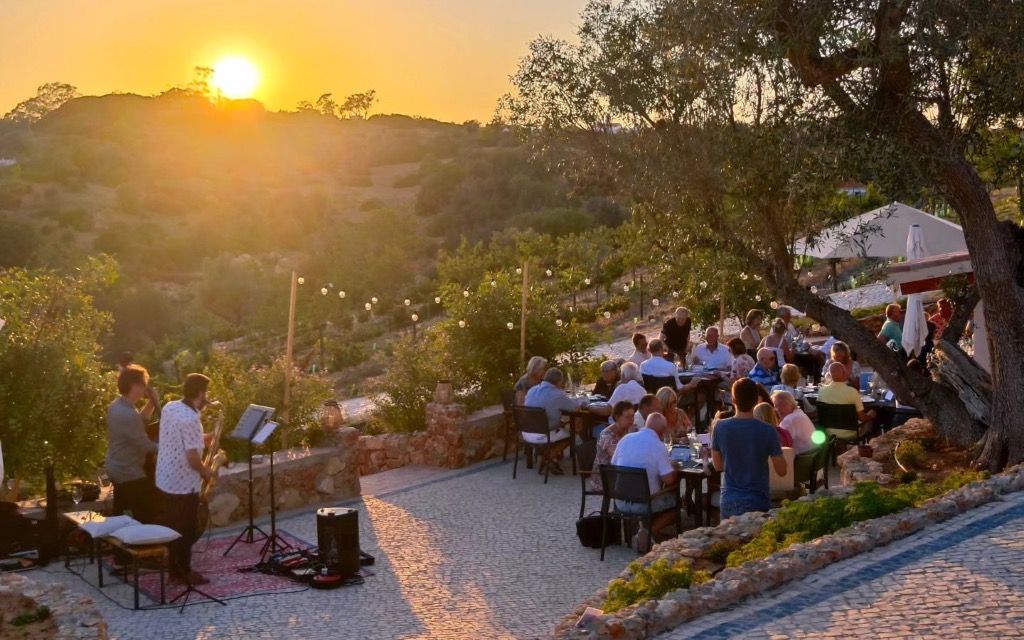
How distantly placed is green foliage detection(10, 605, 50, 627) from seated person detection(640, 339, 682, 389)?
25.5 ft

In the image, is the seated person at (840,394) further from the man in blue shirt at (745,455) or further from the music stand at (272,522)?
the music stand at (272,522)

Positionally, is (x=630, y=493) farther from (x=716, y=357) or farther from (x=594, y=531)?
(x=716, y=357)

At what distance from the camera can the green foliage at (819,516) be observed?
6.98 m

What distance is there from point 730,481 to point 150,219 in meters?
67.1

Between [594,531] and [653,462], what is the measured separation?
33.6 inches

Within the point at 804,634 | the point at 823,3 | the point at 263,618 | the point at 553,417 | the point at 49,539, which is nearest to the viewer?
the point at 804,634

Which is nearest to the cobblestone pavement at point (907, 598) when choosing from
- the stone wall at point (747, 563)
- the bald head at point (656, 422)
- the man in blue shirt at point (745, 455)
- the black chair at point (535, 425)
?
the stone wall at point (747, 563)

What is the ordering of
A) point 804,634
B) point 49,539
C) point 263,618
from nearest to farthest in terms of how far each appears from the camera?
point 804,634 → point 263,618 → point 49,539

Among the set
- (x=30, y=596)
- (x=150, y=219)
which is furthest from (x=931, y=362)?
(x=150, y=219)

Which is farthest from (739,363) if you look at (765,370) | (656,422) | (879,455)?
(656,422)

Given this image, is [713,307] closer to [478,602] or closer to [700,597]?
[478,602]

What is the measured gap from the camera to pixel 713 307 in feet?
68.1

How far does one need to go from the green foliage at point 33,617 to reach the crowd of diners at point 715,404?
4289mm

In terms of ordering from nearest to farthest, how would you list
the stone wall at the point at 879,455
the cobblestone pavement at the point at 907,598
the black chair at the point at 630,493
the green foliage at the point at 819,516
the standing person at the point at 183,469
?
the cobblestone pavement at the point at 907,598, the green foliage at the point at 819,516, the standing person at the point at 183,469, the black chair at the point at 630,493, the stone wall at the point at 879,455
